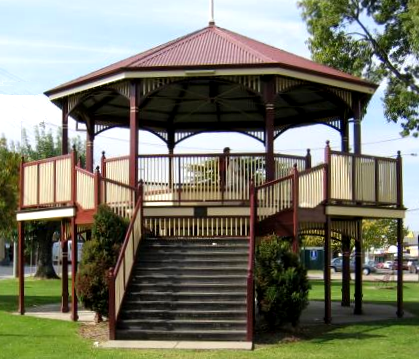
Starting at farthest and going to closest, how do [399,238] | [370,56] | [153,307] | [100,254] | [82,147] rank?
[82,147]
[370,56]
[399,238]
[100,254]
[153,307]

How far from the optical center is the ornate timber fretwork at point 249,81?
61.1 ft

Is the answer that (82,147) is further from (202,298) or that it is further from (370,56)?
(202,298)

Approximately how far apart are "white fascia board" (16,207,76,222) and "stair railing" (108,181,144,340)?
2195mm

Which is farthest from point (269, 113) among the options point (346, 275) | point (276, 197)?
point (346, 275)

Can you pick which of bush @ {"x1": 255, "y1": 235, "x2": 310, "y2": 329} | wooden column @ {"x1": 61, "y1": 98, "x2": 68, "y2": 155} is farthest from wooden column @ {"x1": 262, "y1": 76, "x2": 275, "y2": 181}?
wooden column @ {"x1": 61, "y1": 98, "x2": 68, "y2": 155}

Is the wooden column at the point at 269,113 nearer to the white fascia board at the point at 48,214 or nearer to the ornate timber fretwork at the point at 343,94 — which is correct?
the ornate timber fretwork at the point at 343,94

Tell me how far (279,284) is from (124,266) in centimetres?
330

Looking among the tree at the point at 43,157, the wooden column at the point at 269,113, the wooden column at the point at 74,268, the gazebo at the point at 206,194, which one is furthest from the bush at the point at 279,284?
the tree at the point at 43,157

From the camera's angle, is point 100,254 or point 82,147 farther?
point 82,147

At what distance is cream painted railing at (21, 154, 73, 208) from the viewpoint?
19.8 meters

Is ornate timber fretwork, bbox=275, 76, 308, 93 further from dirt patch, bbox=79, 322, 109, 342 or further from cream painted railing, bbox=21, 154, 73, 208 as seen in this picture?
dirt patch, bbox=79, 322, 109, 342

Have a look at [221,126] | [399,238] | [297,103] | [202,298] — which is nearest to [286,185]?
[202,298]

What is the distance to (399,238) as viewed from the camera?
21609mm

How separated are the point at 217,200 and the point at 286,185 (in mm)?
2281
